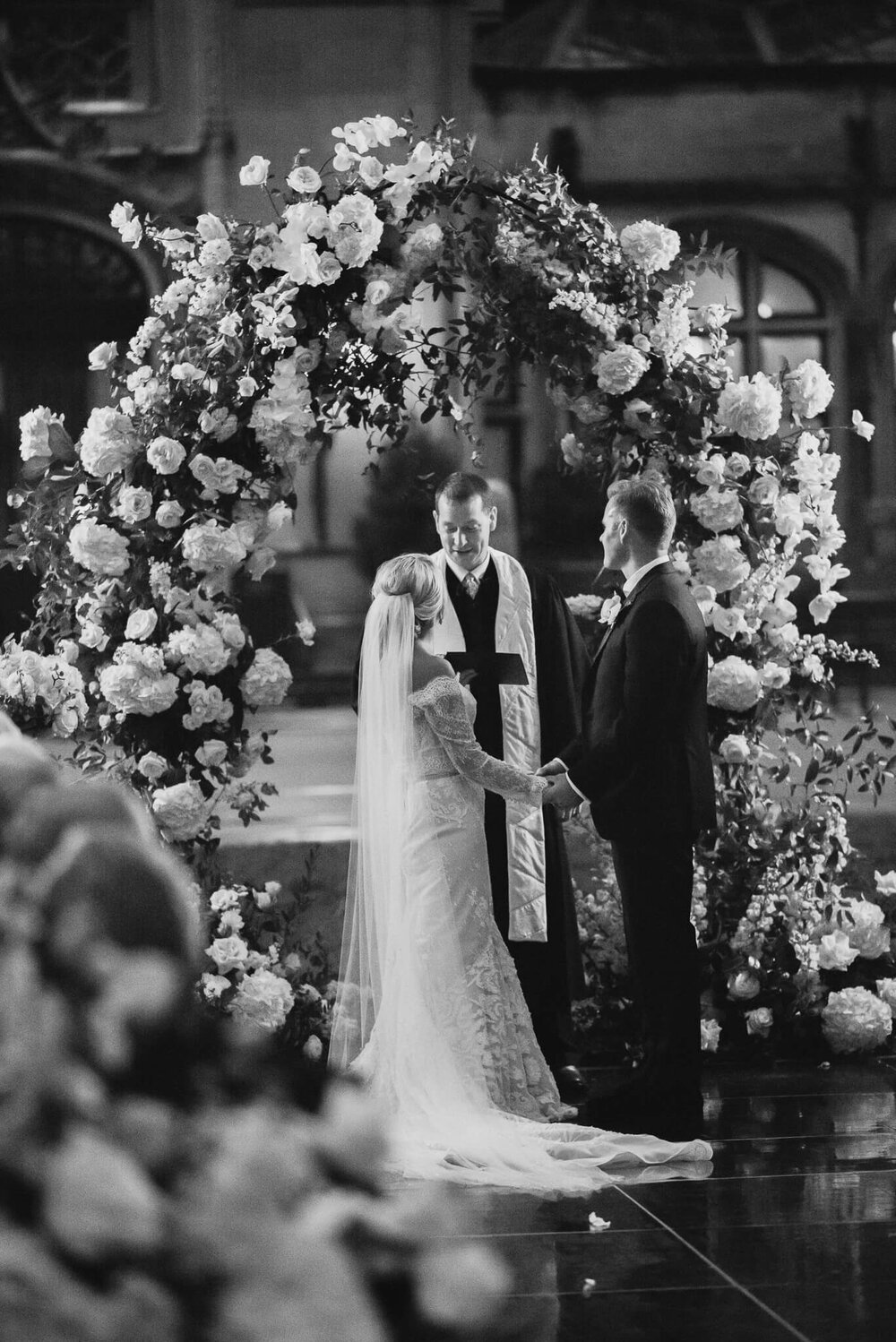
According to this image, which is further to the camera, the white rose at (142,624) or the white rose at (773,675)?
the white rose at (773,675)

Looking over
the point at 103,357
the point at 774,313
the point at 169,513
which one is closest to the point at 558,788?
the point at 169,513

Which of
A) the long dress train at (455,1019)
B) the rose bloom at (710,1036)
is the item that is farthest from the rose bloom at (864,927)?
the long dress train at (455,1019)

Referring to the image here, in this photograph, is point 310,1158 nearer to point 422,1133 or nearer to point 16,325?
point 422,1133

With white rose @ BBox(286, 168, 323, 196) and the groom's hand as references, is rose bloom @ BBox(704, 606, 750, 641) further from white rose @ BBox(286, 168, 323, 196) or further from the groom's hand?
white rose @ BBox(286, 168, 323, 196)

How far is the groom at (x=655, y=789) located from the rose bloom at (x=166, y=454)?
1.28 metres

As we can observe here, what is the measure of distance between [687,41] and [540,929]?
8073 mm

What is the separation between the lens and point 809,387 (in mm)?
5590

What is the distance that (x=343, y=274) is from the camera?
522 centimetres

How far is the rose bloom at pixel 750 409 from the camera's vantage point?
213 inches

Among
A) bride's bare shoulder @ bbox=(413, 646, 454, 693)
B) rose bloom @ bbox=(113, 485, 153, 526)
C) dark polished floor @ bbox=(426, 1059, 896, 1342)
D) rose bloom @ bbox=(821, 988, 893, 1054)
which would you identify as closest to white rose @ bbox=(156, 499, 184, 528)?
rose bloom @ bbox=(113, 485, 153, 526)

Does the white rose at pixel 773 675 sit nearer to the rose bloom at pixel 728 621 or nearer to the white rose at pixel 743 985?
the rose bloom at pixel 728 621

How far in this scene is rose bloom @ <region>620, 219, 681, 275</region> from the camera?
5.37 metres

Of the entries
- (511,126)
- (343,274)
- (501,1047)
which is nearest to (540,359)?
(343,274)

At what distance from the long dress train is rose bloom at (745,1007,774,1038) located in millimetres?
1129
